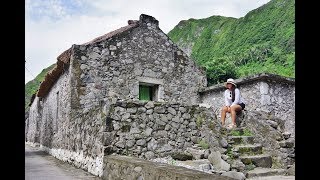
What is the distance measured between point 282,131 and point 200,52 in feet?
55.2

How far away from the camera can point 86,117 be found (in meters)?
8.31

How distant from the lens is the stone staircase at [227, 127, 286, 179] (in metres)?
6.25

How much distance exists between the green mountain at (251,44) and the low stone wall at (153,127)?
7.10m

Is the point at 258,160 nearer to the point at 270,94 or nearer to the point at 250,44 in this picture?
the point at 270,94

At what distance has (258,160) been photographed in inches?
271

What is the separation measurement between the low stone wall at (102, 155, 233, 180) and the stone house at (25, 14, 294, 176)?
0.69 m

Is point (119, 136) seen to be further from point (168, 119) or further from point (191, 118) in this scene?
point (191, 118)

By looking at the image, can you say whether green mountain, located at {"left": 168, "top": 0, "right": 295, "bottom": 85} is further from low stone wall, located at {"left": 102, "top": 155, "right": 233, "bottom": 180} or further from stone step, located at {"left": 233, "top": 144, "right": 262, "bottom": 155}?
low stone wall, located at {"left": 102, "top": 155, "right": 233, "bottom": 180}

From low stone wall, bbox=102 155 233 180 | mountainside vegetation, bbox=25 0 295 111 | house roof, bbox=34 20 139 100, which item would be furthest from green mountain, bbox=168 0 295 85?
low stone wall, bbox=102 155 233 180

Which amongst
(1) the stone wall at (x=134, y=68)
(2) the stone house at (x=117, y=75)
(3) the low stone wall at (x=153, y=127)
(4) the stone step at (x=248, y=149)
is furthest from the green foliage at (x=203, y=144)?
(1) the stone wall at (x=134, y=68)

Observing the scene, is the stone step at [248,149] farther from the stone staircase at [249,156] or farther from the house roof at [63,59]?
the house roof at [63,59]

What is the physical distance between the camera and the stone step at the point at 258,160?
6.79m

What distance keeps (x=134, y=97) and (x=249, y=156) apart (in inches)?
209

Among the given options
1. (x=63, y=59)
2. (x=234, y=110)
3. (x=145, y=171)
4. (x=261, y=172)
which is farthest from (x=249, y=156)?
(x=63, y=59)
